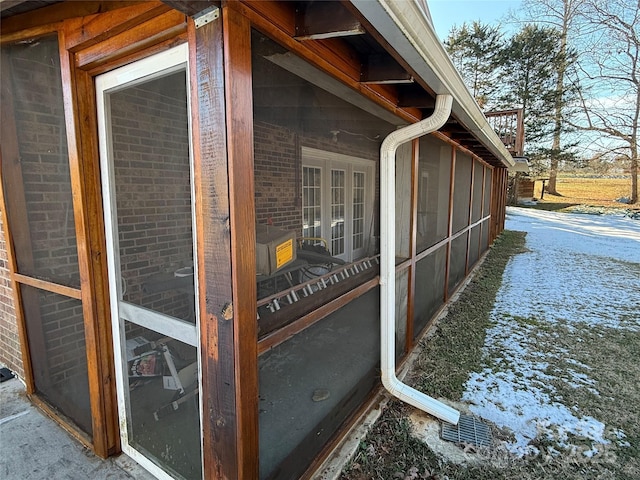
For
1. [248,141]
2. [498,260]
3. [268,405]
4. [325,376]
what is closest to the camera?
[248,141]

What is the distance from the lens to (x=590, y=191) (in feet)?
85.7

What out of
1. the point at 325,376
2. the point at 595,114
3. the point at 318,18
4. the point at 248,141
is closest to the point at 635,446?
the point at 325,376

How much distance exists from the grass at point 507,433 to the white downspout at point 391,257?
164 mm

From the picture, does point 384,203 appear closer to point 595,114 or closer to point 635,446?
point 635,446

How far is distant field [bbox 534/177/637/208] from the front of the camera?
76.7 ft

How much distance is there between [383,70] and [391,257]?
1280 millimetres

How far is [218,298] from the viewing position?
1.27m

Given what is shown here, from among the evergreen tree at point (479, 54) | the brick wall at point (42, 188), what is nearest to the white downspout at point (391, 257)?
the brick wall at point (42, 188)

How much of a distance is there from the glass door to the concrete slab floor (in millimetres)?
114

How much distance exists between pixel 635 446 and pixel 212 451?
2.62 meters

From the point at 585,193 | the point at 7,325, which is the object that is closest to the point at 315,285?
the point at 7,325

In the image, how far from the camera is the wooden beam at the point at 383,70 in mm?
1948

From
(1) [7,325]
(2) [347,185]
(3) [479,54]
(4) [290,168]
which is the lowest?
(1) [7,325]

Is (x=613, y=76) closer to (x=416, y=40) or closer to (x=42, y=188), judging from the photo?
(x=416, y=40)
